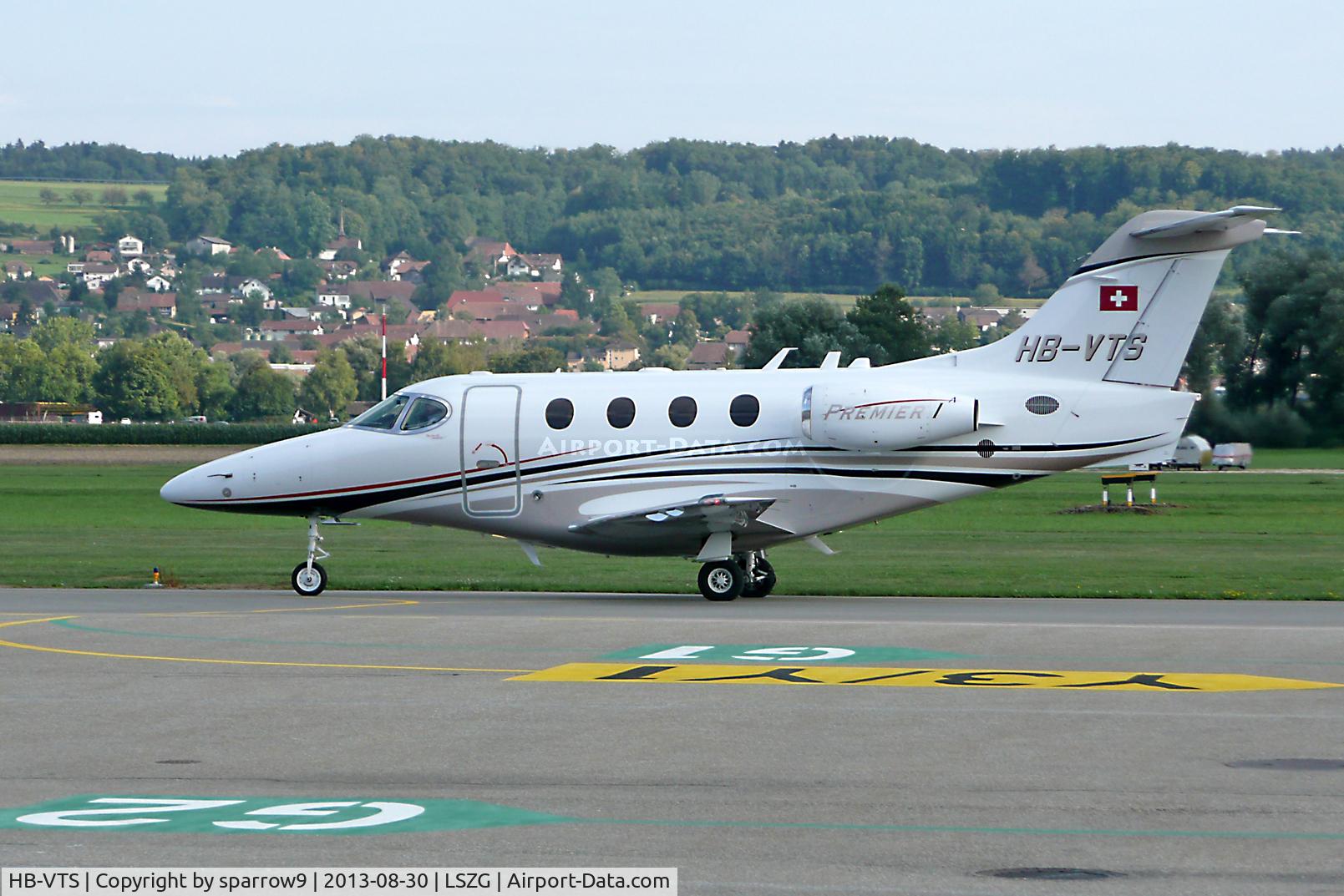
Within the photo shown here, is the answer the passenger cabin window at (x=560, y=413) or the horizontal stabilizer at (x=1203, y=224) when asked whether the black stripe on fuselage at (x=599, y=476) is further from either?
the horizontal stabilizer at (x=1203, y=224)

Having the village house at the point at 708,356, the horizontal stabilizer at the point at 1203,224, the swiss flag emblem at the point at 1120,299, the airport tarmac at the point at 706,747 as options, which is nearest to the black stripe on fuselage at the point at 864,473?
the swiss flag emblem at the point at 1120,299

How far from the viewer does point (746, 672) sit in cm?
1706

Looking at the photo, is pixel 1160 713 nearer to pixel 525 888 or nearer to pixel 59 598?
pixel 525 888

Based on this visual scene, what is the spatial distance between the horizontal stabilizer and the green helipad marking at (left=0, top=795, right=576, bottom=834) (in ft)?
52.5

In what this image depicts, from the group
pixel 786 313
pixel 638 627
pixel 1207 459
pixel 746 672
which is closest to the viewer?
pixel 746 672

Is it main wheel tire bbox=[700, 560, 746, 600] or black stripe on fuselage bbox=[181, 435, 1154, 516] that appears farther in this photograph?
main wheel tire bbox=[700, 560, 746, 600]

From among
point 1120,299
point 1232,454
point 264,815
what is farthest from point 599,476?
point 1232,454

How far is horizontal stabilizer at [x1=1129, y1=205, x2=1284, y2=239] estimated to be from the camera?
23406 millimetres

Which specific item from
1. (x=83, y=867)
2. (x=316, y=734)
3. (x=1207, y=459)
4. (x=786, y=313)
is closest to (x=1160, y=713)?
(x=316, y=734)

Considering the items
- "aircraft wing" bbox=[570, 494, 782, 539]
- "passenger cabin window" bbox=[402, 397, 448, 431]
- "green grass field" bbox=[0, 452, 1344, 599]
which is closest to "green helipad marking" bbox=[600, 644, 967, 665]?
"aircraft wing" bbox=[570, 494, 782, 539]

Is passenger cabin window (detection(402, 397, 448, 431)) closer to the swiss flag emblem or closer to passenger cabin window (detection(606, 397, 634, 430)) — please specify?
passenger cabin window (detection(606, 397, 634, 430))

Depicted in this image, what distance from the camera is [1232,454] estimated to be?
198 ft

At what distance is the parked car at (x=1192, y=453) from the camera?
55.1 meters

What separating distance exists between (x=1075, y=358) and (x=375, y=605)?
10.4 metres
